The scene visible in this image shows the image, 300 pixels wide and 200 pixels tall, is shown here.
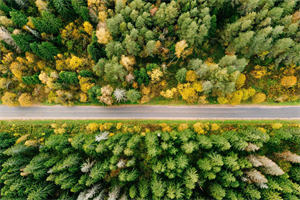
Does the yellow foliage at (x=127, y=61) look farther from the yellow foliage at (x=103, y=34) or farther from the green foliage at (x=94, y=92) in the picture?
the green foliage at (x=94, y=92)

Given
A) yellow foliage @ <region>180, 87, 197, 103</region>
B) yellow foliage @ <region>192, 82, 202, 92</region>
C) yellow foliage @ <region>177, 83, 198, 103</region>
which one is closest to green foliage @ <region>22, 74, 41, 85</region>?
yellow foliage @ <region>177, 83, 198, 103</region>

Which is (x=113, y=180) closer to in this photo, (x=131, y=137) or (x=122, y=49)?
(x=131, y=137)

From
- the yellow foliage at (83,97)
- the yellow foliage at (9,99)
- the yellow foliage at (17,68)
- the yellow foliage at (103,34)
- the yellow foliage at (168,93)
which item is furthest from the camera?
the yellow foliage at (9,99)

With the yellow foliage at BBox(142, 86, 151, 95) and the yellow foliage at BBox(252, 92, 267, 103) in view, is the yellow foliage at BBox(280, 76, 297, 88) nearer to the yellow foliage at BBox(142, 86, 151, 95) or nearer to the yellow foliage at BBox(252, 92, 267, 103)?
the yellow foliage at BBox(252, 92, 267, 103)

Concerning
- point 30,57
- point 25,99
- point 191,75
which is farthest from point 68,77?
point 191,75

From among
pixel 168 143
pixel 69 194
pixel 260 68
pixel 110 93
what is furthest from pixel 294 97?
pixel 69 194

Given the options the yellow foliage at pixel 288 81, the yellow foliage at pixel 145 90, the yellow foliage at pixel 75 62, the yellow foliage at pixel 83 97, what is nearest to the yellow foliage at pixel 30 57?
the yellow foliage at pixel 75 62
